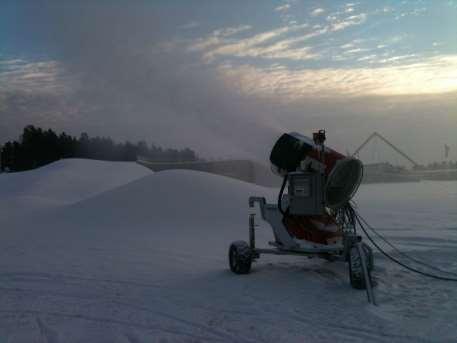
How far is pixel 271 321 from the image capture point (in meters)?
5.41

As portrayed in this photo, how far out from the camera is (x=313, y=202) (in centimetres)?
750

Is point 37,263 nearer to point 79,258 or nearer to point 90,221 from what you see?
point 79,258

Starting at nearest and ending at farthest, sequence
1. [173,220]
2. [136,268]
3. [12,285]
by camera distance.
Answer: [12,285] → [136,268] → [173,220]

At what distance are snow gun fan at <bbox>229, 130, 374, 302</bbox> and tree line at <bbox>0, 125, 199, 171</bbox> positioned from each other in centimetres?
5532

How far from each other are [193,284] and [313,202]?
85.0 inches

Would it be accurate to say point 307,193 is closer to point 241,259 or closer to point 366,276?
point 241,259

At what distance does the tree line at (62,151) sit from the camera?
2640 inches

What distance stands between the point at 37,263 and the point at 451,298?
699cm

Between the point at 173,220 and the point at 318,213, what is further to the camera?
the point at 173,220

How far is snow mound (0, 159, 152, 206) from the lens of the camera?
90.0 ft

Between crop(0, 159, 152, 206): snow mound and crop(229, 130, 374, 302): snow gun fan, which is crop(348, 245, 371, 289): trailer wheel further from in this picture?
crop(0, 159, 152, 206): snow mound

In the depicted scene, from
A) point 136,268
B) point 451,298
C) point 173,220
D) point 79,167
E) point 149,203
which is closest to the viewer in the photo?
point 451,298

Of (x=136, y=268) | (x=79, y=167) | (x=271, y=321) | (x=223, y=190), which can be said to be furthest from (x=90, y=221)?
(x=79, y=167)

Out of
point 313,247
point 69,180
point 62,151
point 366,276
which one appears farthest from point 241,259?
point 62,151
